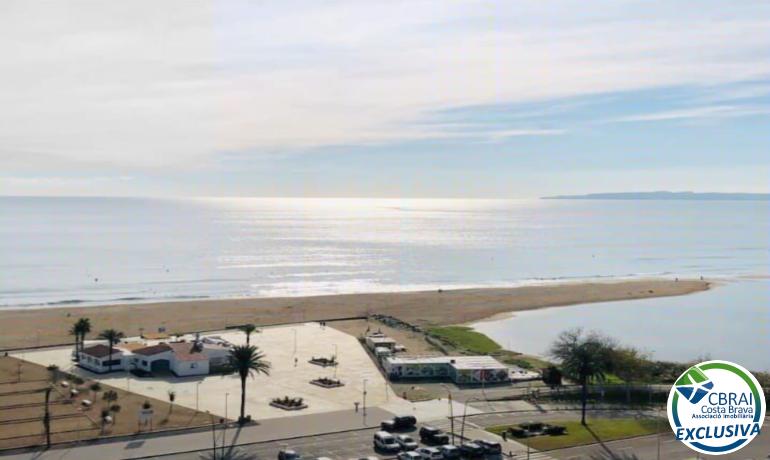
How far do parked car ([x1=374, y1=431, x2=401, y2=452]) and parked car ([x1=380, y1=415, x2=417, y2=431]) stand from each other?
2.79 m

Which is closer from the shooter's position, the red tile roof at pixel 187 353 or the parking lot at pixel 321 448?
the parking lot at pixel 321 448

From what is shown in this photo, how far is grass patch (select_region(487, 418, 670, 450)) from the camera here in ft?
150

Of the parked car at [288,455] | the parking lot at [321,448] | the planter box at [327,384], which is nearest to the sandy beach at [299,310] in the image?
the planter box at [327,384]

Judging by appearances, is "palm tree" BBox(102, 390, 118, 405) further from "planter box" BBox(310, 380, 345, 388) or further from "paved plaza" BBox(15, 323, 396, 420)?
"planter box" BBox(310, 380, 345, 388)

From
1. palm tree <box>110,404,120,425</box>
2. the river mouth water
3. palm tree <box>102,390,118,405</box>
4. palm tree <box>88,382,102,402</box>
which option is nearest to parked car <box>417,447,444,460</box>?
palm tree <box>110,404,120,425</box>

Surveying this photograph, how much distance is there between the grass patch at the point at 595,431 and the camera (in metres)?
45.7

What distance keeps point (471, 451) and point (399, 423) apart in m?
6.79

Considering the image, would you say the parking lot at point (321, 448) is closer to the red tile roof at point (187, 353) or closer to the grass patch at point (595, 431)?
the grass patch at point (595, 431)

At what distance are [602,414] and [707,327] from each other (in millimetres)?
55434

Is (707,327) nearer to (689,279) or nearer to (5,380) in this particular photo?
(689,279)

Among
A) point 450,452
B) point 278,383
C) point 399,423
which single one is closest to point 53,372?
point 278,383

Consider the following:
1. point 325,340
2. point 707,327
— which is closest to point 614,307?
point 707,327

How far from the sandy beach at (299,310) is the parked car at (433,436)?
1869 inches

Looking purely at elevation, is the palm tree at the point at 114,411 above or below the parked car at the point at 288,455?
below
